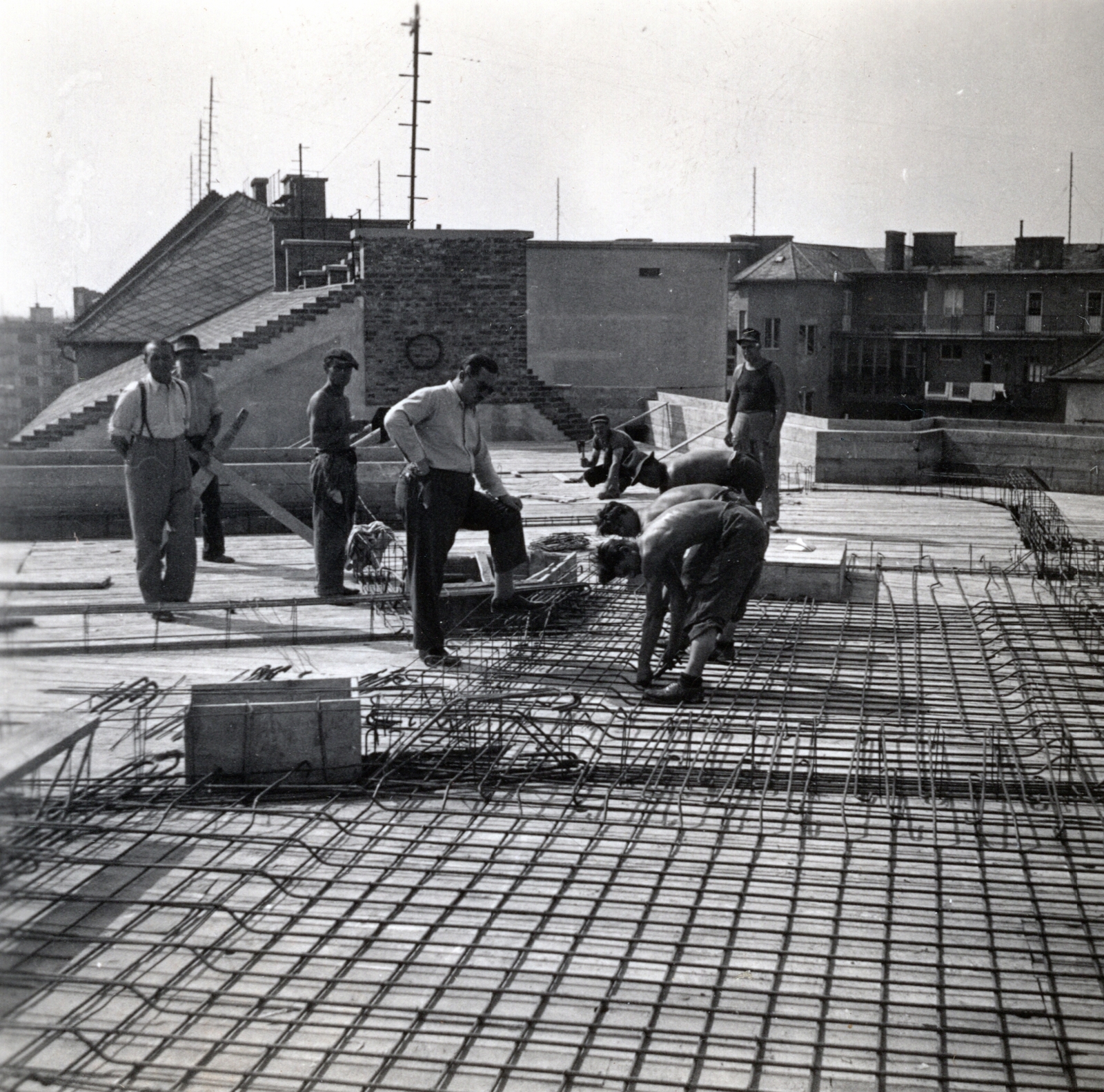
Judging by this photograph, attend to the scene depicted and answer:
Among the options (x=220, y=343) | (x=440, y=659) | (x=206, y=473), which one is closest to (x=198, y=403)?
(x=206, y=473)

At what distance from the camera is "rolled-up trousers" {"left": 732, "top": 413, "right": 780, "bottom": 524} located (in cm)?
962

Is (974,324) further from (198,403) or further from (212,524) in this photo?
(198,403)

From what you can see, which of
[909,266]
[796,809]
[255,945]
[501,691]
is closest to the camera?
[255,945]

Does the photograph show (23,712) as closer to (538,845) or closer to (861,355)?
(538,845)

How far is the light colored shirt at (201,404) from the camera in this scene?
8.76m

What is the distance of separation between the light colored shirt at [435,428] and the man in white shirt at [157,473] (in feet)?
4.84

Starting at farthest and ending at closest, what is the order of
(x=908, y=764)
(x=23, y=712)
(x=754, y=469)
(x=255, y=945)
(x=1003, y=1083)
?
(x=754, y=469) → (x=908, y=764) → (x=255, y=945) → (x=1003, y=1083) → (x=23, y=712)

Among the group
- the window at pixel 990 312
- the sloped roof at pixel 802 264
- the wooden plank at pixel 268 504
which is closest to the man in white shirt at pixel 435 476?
the wooden plank at pixel 268 504

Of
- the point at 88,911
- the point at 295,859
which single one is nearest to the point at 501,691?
the point at 295,859

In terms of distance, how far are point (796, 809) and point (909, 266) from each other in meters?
45.8

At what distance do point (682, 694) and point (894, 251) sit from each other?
44.2 meters

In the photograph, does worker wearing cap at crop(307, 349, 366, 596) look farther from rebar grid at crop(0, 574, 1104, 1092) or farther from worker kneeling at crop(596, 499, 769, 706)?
worker kneeling at crop(596, 499, 769, 706)

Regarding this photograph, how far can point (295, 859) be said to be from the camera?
4.14 metres

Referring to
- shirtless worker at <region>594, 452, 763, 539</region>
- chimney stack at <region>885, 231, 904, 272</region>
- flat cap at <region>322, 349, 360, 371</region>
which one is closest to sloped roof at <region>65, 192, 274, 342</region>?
flat cap at <region>322, 349, 360, 371</region>
